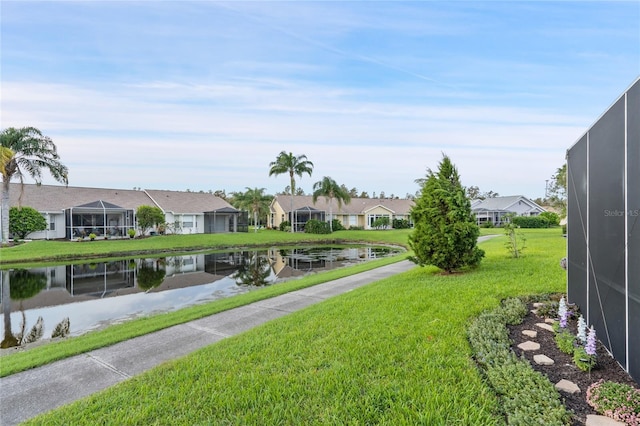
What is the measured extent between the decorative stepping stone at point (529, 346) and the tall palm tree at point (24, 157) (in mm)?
29351

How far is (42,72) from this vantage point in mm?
11242

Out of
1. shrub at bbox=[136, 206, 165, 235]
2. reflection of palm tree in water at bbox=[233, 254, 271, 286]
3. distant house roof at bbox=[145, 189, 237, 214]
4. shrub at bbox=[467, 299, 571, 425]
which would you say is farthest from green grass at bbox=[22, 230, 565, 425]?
distant house roof at bbox=[145, 189, 237, 214]

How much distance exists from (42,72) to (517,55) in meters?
15.7

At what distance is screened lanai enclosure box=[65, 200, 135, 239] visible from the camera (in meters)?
27.8

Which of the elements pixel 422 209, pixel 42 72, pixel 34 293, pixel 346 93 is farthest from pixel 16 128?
pixel 422 209

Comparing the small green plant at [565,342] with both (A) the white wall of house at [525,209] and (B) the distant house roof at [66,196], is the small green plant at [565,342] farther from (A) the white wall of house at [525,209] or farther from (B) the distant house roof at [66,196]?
(A) the white wall of house at [525,209]

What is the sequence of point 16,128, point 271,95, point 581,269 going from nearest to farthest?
point 581,269
point 271,95
point 16,128

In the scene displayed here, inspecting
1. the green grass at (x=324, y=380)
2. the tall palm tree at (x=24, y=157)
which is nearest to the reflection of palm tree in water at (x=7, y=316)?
the green grass at (x=324, y=380)

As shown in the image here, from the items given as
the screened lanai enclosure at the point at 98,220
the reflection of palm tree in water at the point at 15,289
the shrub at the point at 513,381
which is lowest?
the reflection of palm tree in water at the point at 15,289

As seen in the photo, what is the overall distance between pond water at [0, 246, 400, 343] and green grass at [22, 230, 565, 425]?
5001mm

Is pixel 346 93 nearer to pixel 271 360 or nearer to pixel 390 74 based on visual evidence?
pixel 390 74

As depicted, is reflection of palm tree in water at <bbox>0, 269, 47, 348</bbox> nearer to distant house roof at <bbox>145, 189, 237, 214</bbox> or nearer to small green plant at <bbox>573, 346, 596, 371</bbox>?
small green plant at <bbox>573, 346, 596, 371</bbox>

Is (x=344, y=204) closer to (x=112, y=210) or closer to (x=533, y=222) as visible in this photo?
(x=533, y=222)

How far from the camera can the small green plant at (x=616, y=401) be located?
2.52 meters
